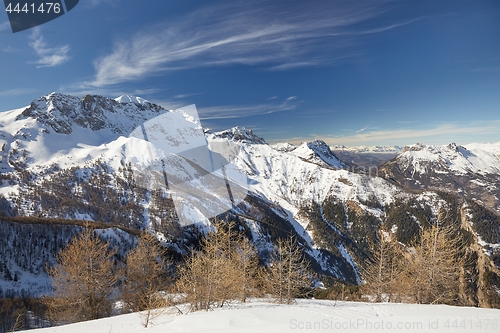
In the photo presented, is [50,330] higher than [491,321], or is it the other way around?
[491,321]

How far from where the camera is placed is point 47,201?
185125 millimetres

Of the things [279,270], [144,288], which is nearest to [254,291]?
[279,270]

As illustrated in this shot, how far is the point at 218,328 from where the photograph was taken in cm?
1170

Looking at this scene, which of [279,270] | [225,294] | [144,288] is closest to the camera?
[225,294]

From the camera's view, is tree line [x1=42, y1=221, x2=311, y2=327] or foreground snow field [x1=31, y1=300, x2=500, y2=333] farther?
tree line [x1=42, y1=221, x2=311, y2=327]

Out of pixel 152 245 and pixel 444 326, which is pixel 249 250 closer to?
pixel 152 245

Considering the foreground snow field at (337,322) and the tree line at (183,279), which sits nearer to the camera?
the foreground snow field at (337,322)

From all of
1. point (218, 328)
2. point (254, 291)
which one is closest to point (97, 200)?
point (254, 291)

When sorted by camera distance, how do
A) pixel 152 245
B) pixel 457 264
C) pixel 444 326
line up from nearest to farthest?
pixel 444 326 < pixel 457 264 < pixel 152 245

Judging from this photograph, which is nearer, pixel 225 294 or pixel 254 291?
pixel 225 294

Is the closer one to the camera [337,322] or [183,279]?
[337,322]

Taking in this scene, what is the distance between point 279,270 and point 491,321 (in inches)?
750

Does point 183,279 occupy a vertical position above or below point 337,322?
below

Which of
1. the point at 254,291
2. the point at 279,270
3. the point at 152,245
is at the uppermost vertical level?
the point at 152,245
